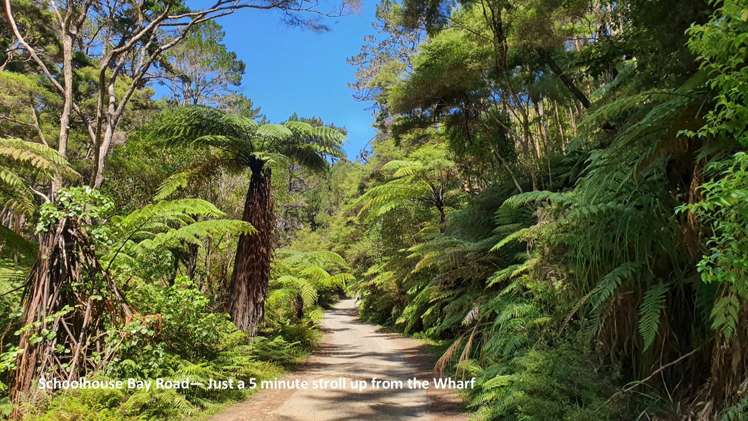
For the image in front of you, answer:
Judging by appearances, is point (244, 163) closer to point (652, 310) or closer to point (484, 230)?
point (484, 230)

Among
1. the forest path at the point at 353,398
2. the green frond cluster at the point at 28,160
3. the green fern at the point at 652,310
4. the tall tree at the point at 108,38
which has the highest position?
the tall tree at the point at 108,38

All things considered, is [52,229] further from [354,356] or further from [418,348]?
[418,348]

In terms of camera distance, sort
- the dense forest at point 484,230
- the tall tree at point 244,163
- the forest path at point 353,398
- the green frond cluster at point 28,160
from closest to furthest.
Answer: the dense forest at point 484,230, the forest path at point 353,398, the green frond cluster at point 28,160, the tall tree at point 244,163

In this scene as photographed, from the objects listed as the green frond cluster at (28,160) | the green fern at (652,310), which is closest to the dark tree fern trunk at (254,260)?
the green frond cluster at (28,160)

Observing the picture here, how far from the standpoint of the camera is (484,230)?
8438mm

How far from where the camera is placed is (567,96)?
7.94m

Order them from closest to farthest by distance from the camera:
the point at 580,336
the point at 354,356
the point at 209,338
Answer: the point at 580,336
the point at 209,338
the point at 354,356

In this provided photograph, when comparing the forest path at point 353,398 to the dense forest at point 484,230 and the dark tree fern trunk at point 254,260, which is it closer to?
the dense forest at point 484,230

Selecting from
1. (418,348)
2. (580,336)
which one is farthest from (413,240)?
(580,336)

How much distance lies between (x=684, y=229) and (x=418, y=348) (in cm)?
855

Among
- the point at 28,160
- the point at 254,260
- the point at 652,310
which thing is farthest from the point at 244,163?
the point at 652,310

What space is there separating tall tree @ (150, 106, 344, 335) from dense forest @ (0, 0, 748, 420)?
40 mm

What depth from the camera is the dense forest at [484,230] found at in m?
3.02

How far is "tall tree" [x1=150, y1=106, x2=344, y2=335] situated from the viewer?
8.54m
